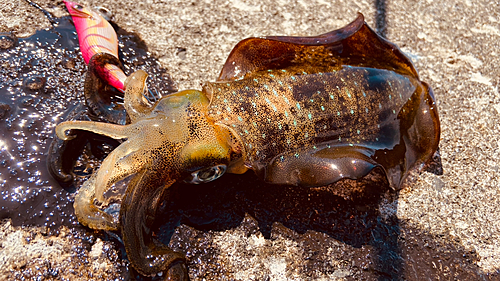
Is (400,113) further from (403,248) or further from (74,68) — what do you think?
(74,68)

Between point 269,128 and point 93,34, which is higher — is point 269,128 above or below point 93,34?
below

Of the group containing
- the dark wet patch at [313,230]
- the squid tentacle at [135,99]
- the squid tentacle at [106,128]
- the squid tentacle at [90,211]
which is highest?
the squid tentacle at [135,99]

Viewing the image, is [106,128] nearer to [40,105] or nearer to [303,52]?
[40,105]

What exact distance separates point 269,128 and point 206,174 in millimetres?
532

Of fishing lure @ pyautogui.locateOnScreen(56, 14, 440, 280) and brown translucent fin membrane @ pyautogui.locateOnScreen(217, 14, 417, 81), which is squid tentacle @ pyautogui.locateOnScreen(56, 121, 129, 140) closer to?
fishing lure @ pyautogui.locateOnScreen(56, 14, 440, 280)

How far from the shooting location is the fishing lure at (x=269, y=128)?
7.35 ft

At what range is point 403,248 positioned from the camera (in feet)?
9.36

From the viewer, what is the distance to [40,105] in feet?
9.50

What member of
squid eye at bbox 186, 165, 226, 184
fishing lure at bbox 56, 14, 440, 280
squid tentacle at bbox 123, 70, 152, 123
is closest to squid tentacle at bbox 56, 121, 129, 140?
fishing lure at bbox 56, 14, 440, 280

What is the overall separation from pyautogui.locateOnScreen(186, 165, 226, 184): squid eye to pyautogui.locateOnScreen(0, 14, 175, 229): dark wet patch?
2.60 ft

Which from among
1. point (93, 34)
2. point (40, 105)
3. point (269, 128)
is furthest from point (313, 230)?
point (93, 34)

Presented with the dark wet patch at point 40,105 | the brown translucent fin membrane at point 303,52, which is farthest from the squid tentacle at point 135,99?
the brown translucent fin membrane at point 303,52

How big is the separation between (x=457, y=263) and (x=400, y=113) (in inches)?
49.5

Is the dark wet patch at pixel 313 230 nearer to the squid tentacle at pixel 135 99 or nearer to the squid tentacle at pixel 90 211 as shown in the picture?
the squid tentacle at pixel 90 211
